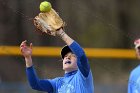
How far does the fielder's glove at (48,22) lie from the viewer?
5164 millimetres

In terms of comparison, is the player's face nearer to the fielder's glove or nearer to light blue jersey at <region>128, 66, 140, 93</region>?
the fielder's glove

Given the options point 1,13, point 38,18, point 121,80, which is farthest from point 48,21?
point 1,13

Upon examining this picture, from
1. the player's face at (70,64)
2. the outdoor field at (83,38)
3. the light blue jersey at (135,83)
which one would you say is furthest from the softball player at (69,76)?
the outdoor field at (83,38)

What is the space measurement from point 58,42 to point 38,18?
8.22m

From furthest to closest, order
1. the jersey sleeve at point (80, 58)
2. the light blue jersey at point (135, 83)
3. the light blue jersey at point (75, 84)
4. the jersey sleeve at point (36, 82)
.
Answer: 1. the light blue jersey at point (135, 83)
2. the jersey sleeve at point (36, 82)
3. the light blue jersey at point (75, 84)
4. the jersey sleeve at point (80, 58)

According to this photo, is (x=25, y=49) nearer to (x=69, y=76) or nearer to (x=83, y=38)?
(x=69, y=76)

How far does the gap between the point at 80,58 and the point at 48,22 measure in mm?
350

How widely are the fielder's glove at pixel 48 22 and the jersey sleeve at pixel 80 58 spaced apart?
0.18m

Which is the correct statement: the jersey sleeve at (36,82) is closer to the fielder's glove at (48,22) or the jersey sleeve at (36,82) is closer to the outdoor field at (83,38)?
the fielder's glove at (48,22)

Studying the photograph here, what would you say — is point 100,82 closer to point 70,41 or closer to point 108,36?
point 108,36

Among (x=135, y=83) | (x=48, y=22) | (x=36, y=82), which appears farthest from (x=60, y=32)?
(x=135, y=83)

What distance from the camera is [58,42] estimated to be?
531 inches

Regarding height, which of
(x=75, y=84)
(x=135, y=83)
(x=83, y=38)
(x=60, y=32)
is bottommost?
(x=75, y=84)

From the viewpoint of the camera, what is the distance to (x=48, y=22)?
17.2ft
